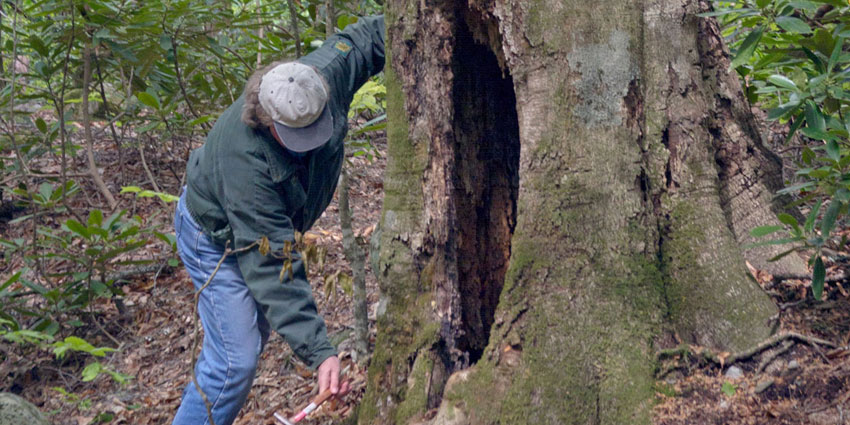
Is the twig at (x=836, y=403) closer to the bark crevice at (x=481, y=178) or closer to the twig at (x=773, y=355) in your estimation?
the twig at (x=773, y=355)

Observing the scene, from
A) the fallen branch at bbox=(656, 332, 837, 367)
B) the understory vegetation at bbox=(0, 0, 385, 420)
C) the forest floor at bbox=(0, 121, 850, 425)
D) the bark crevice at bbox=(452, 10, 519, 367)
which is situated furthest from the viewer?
the understory vegetation at bbox=(0, 0, 385, 420)

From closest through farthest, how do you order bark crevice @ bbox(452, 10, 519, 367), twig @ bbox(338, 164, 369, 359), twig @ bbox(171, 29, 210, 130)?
1. bark crevice @ bbox(452, 10, 519, 367)
2. twig @ bbox(338, 164, 369, 359)
3. twig @ bbox(171, 29, 210, 130)

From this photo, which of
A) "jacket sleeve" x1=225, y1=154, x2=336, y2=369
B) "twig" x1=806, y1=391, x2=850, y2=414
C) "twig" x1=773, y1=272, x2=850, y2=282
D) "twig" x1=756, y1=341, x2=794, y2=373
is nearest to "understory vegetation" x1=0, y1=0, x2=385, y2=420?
"jacket sleeve" x1=225, y1=154, x2=336, y2=369

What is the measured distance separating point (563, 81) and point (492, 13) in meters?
0.42

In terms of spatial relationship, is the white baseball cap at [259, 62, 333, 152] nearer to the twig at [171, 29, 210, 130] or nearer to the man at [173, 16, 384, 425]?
the man at [173, 16, 384, 425]

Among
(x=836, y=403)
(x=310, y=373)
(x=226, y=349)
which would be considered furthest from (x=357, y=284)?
(x=836, y=403)

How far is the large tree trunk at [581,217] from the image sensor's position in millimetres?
2152

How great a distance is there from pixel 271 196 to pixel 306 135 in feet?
1.03

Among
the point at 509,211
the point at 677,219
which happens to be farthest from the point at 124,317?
the point at 677,219

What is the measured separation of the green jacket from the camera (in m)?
2.64

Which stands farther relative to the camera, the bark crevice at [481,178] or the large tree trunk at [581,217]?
the bark crevice at [481,178]

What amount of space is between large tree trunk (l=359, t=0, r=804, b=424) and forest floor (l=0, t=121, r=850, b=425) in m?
0.13

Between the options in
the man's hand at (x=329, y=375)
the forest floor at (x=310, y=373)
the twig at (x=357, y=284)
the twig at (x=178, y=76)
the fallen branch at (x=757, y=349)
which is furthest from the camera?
the twig at (x=178, y=76)

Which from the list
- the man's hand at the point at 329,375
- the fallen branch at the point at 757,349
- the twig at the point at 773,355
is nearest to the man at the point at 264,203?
the man's hand at the point at 329,375
